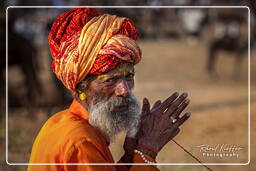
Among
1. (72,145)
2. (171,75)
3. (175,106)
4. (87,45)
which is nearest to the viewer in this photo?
(72,145)

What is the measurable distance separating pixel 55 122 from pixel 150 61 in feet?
45.7

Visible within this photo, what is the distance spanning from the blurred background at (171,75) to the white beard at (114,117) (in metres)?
0.98

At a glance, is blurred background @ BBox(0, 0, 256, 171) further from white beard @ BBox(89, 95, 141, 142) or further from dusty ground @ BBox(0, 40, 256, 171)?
white beard @ BBox(89, 95, 141, 142)

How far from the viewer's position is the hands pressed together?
318 cm

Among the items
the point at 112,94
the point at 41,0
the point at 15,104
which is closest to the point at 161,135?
the point at 112,94

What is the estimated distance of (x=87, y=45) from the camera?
3.13 metres

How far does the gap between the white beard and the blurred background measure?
98cm

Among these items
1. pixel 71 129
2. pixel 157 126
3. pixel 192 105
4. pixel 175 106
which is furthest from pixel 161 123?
pixel 192 105

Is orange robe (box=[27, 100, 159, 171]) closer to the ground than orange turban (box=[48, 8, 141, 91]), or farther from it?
closer to the ground

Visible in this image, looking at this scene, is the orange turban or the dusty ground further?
the dusty ground

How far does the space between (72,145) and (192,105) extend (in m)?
8.30

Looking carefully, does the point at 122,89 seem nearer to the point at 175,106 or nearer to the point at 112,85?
the point at 112,85

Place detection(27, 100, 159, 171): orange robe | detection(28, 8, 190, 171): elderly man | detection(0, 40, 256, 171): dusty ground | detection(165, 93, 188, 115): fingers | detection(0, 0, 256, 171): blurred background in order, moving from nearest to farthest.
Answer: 1. detection(27, 100, 159, 171): orange robe
2. detection(28, 8, 190, 171): elderly man
3. detection(165, 93, 188, 115): fingers
4. detection(0, 40, 256, 171): dusty ground
5. detection(0, 0, 256, 171): blurred background

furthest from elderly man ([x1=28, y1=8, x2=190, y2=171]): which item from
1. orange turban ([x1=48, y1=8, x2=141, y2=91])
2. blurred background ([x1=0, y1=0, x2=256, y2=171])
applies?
blurred background ([x1=0, y1=0, x2=256, y2=171])
